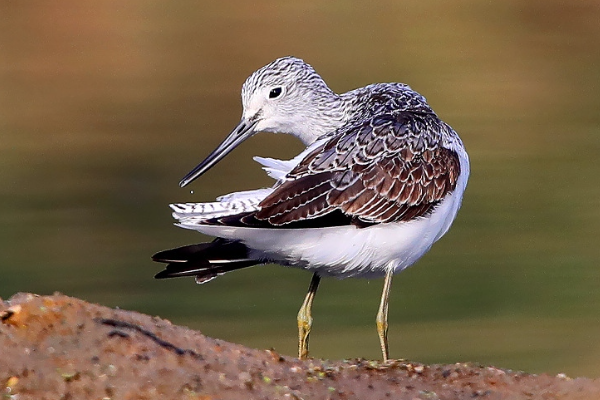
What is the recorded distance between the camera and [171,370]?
442 cm

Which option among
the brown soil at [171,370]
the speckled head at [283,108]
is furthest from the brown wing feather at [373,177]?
the brown soil at [171,370]

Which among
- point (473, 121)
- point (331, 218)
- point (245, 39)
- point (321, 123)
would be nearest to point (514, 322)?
point (321, 123)

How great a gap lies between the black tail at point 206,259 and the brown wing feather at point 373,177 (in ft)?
0.90

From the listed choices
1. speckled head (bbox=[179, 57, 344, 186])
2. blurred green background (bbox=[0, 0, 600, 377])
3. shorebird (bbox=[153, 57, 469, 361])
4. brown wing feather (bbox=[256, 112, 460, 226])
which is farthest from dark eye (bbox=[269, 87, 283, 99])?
blurred green background (bbox=[0, 0, 600, 377])

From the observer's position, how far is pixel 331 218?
5711 millimetres

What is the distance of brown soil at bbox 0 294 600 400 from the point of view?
13.9ft

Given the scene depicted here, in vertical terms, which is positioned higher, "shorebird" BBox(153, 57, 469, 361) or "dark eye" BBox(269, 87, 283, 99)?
"dark eye" BBox(269, 87, 283, 99)

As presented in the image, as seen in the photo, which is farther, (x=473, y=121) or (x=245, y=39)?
(x=245, y=39)

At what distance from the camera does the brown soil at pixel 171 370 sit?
13.9 ft

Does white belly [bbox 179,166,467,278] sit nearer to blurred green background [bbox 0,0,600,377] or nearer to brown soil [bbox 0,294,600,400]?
brown soil [bbox 0,294,600,400]

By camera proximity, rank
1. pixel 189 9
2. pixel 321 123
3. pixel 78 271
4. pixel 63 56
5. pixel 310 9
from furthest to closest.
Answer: pixel 189 9 < pixel 310 9 < pixel 63 56 < pixel 78 271 < pixel 321 123

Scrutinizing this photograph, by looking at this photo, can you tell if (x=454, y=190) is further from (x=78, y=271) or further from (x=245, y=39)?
(x=245, y=39)

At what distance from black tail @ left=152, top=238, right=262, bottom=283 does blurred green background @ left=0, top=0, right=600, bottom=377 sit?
8.15 ft

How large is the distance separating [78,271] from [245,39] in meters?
9.71
